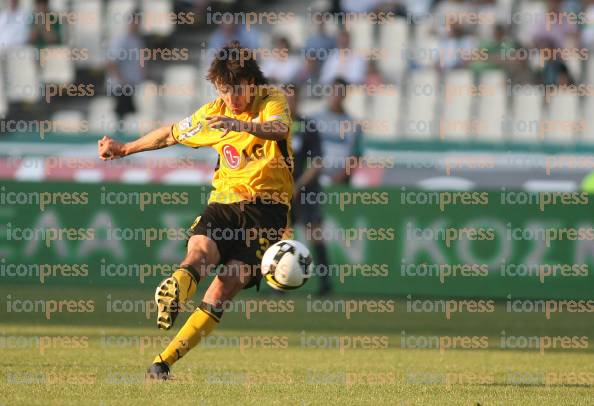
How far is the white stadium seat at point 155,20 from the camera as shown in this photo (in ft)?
72.2

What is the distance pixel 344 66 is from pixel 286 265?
39.1 feet

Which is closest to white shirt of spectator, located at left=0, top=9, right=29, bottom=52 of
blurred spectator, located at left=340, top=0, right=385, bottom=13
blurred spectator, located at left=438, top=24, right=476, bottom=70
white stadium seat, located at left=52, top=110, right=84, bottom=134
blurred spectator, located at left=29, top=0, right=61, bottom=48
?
blurred spectator, located at left=29, top=0, right=61, bottom=48

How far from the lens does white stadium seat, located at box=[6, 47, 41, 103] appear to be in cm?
2150

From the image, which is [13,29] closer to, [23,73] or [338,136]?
[23,73]

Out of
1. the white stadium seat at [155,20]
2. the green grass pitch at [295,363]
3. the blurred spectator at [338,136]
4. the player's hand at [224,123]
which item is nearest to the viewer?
the player's hand at [224,123]

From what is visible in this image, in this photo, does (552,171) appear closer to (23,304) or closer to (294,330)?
(294,330)

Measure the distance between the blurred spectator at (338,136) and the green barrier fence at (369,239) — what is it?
1.18 feet

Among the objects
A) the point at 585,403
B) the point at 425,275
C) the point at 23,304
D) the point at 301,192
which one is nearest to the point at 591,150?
the point at 425,275

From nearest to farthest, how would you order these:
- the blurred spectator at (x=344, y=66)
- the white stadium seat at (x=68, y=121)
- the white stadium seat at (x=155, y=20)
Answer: the white stadium seat at (x=68, y=121) < the blurred spectator at (x=344, y=66) < the white stadium seat at (x=155, y=20)

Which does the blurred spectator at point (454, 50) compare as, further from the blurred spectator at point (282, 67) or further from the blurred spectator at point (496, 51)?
the blurred spectator at point (282, 67)

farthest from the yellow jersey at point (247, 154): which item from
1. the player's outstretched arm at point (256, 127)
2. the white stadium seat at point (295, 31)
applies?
the white stadium seat at point (295, 31)

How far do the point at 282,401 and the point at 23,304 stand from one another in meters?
6.89

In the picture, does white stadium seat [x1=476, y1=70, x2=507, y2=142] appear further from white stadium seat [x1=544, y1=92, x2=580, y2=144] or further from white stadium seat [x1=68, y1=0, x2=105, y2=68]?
white stadium seat [x1=68, y1=0, x2=105, y2=68]

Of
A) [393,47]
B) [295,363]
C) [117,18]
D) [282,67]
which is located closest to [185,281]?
[295,363]
